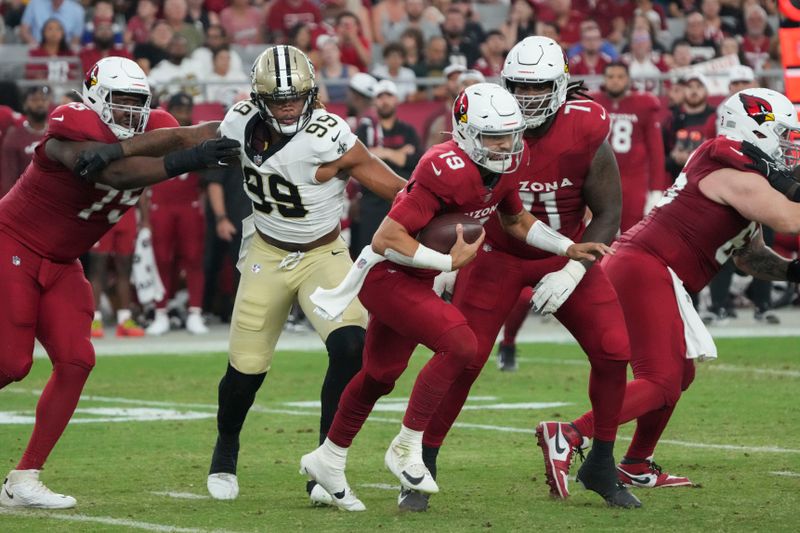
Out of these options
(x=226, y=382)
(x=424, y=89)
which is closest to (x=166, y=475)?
(x=226, y=382)

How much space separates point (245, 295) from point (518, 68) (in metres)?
1.47

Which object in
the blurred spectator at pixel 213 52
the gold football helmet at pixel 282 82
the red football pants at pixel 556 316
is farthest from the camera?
the blurred spectator at pixel 213 52

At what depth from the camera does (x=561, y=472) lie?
602 cm

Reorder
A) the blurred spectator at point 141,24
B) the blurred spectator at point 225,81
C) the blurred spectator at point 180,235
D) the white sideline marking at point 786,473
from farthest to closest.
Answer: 1. the blurred spectator at point 141,24
2. the blurred spectator at point 225,81
3. the blurred spectator at point 180,235
4. the white sideline marking at point 786,473

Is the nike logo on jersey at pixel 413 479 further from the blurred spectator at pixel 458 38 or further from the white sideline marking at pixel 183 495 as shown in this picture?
the blurred spectator at pixel 458 38

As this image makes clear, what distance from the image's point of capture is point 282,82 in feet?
19.7

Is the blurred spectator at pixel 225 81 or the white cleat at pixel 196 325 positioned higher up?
the blurred spectator at pixel 225 81

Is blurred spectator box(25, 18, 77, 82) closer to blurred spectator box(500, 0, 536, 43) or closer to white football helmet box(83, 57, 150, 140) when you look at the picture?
blurred spectator box(500, 0, 536, 43)

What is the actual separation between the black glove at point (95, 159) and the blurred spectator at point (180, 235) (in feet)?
23.0

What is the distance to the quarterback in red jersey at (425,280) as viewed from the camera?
5.64 m

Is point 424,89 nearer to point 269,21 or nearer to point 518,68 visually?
point 269,21

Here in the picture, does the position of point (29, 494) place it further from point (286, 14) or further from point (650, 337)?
point (286, 14)

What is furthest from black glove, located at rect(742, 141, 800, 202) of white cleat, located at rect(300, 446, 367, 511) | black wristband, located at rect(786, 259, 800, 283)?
white cleat, located at rect(300, 446, 367, 511)

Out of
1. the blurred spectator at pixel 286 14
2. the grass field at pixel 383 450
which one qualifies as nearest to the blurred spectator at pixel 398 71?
the blurred spectator at pixel 286 14
